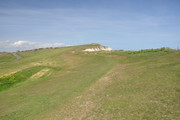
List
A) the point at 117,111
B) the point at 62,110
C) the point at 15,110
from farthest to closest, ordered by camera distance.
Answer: the point at 15,110, the point at 62,110, the point at 117,111

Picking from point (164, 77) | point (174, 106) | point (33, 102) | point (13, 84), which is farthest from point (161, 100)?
point (13, 84)

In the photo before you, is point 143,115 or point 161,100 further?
point 161,100

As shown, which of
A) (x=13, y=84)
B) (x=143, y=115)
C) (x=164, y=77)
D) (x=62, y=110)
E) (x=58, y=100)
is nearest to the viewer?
(x=143, y=115)

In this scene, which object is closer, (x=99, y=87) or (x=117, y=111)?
(x=117, y=111)

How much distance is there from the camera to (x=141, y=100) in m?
15.5

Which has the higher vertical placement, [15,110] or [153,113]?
[153,113]

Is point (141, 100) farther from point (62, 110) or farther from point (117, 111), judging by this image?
point (62, 110)

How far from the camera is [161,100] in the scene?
48.5 ft

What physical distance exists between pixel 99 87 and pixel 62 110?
814cm

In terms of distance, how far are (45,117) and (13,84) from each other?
21.6 metres

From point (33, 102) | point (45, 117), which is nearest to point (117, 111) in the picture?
point (45, 117)

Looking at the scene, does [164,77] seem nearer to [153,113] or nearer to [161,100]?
[161,100]

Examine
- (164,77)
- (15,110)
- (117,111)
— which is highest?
(164,77)

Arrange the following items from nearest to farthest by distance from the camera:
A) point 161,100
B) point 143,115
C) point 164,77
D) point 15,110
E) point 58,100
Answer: point 143,115, point 161,100, point 15,110, point 58,100, point 164,77
